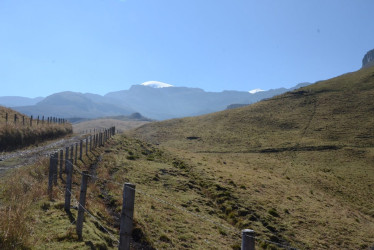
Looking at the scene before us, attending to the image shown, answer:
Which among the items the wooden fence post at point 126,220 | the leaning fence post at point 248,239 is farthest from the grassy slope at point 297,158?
the leaning fence post at point 248,239

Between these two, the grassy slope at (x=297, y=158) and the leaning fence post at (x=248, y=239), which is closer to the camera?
the leaning fence post at (x=248, y=239)

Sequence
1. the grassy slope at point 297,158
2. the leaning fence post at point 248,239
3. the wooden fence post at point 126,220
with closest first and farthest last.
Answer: the leaning fence post at point 248,239 < the wooden fence post at point 126,220 < the grassy slope at point 297,158

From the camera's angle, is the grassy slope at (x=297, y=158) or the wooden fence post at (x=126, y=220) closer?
the wooden fence post at (x=126, y=220)

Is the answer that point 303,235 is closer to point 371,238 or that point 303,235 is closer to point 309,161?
point 371,238

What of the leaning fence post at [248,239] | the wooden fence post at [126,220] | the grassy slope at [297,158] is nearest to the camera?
the leaning fence post at [248,239]

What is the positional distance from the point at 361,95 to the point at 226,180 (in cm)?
8593

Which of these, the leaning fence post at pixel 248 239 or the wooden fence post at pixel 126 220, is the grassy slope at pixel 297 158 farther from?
the leaning fence post at pixel 248 239

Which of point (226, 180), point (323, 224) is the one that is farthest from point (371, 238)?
point (226, 180)

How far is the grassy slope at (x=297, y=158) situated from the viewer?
2261cm

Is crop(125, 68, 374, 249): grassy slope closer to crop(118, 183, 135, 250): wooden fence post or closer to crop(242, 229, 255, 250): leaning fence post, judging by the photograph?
crop(118, 183, 135, 250): wooden fence post

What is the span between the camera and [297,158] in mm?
59406

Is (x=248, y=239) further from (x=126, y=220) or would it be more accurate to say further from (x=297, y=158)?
(x=297, y=158)

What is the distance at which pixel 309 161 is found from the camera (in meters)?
57.3

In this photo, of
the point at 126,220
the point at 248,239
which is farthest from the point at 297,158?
the point at 248,239
